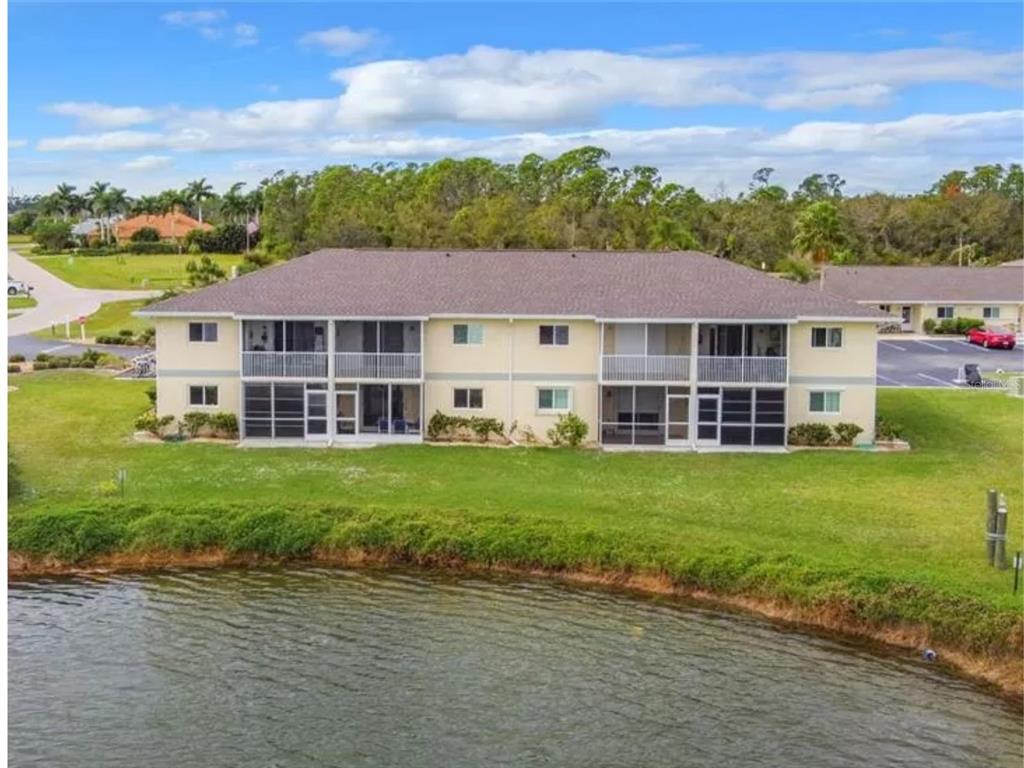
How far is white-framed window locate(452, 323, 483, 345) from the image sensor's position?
3941 centimetres

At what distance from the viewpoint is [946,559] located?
25953 mm

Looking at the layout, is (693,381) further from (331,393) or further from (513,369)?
(331,393)

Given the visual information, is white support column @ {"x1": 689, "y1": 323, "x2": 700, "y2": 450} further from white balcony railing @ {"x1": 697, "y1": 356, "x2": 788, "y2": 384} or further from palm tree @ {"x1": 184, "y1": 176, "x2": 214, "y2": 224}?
palm tree @ {"x1": 184, "y1": 176, "x2": 214, "y2": 224}

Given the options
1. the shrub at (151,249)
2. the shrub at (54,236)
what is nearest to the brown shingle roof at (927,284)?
the shrub at (151,249)

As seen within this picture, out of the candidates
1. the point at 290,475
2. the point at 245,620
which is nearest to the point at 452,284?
the point at 290,475

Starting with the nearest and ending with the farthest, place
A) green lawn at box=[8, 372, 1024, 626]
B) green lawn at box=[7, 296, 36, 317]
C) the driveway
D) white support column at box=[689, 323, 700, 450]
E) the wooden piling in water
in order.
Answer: the wooden piling in water < green lawn at box=[8, 372, 1024, 626] < white support column at box=[689, 323, 700, 450] < the driveway < green lawn at box=[7, 296, 36, 317]

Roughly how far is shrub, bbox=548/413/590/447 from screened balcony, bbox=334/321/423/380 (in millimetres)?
5159

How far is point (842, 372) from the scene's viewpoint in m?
38.9

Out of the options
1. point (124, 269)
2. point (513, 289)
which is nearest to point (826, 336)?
point (513, 289)

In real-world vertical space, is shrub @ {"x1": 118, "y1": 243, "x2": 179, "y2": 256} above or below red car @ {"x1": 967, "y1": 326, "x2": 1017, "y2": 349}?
above

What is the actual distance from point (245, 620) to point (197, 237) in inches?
4240

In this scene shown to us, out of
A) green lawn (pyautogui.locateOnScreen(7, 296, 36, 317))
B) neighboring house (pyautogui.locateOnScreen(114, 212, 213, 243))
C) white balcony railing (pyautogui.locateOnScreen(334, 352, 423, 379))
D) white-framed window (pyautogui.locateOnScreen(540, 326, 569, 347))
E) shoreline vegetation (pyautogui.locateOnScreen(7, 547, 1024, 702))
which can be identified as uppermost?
neighboring house (pyautogui.locateOnScreen(114, 212, 213, 243))

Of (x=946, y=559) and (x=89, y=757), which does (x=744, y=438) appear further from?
(x=89, y=757)

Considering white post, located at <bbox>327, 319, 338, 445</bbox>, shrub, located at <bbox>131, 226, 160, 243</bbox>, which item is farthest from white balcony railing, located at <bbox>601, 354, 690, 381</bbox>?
shrub, located at <bbox>131, 226, 160, 243</bbox>
